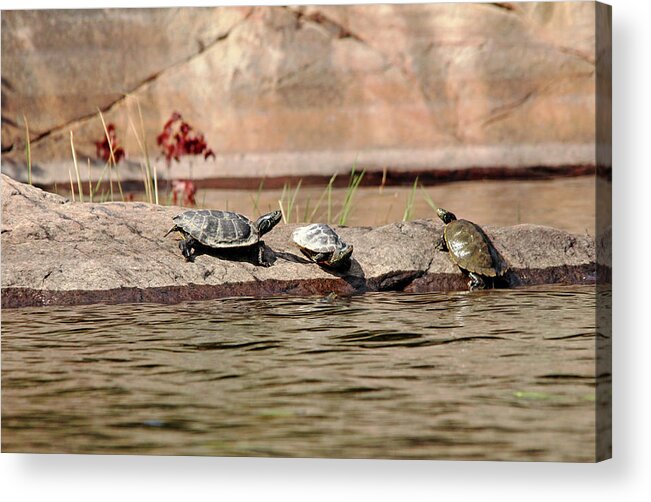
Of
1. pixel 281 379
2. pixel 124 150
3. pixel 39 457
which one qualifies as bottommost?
pixel 39 457

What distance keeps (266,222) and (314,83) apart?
1122mm

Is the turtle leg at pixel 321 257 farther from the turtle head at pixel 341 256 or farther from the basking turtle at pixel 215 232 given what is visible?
the basking turtle at pixel 215 232

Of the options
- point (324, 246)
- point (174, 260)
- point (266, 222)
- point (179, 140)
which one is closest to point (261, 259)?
point (266, 222)

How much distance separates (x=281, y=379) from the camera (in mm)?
5949

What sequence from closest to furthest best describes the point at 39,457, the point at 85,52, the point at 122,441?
the point at 122,441 → the point at 39,457 → the point at 85,52

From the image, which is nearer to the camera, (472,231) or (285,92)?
(472,231)

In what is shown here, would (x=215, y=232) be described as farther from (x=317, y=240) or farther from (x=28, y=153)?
(x=28, y=153)

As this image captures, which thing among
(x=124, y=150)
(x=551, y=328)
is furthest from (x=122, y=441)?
(x=124, y=150)

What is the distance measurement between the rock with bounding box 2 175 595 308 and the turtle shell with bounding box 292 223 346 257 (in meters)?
0.15

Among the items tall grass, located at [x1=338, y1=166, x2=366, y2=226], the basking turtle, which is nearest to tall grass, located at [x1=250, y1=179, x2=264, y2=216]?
tall grass, located at [x1=338, y1=166, x2=366, y2=226]

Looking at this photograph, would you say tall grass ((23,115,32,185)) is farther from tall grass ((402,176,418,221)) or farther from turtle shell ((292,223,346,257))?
tall grass ((402,176,418,221))

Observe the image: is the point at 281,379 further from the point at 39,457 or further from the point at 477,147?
the point at 477,147

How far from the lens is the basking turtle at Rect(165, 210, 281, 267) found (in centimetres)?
775

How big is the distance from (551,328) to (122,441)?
2.35 meters
